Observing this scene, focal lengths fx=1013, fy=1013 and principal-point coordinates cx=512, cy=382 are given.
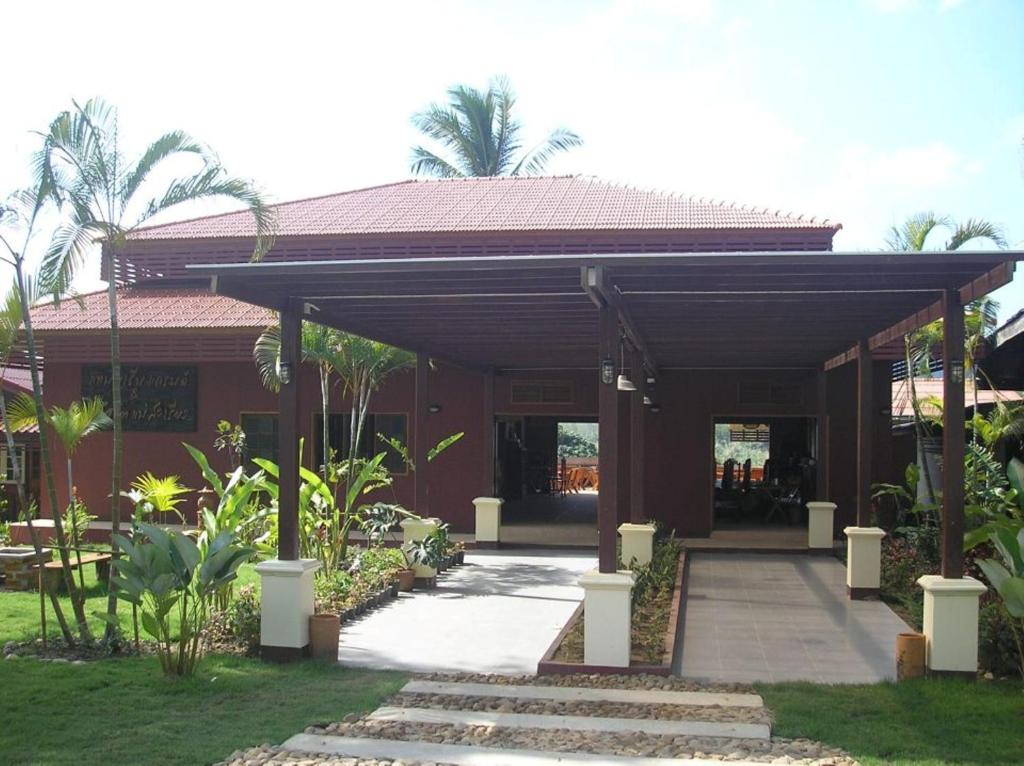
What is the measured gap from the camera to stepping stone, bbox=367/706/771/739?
19.2 feet

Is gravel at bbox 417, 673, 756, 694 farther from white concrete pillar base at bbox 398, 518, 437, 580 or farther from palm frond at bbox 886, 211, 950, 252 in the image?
palm frond at bbox 886, 211, 950, 252

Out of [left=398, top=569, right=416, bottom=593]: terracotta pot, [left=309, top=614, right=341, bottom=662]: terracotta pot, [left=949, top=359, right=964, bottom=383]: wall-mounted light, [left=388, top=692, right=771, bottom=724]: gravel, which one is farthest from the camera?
[left=398, top=569, right=416, bottom=593]: terracotta pot

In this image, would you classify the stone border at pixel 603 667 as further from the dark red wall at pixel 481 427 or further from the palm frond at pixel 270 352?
the dark red wall at pixel 481 427

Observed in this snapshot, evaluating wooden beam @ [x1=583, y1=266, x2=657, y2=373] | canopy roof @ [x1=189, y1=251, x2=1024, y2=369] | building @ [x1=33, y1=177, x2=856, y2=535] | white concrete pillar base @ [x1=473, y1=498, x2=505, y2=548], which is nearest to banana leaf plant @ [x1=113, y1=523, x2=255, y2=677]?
canopy roof @ [x1=189, y1=251, x2=1024, y2=369]

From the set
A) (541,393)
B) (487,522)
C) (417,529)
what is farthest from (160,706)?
(541,393)

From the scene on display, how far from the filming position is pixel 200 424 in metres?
17.1

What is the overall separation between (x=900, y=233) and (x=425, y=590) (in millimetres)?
8145

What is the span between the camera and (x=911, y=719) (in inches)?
243

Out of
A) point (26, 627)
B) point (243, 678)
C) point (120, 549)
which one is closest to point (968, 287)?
point (243, 678)

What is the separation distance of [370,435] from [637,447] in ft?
18.6

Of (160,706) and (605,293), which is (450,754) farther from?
(605,293)

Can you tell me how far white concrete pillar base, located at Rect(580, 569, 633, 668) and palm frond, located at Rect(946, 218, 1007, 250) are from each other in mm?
8513

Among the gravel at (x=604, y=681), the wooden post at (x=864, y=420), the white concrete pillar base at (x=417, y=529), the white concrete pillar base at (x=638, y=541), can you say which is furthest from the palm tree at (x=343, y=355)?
the wooden post at (x=864, y=420)

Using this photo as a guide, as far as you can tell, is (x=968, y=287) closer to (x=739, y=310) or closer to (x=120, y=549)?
(x=739, y=310)
